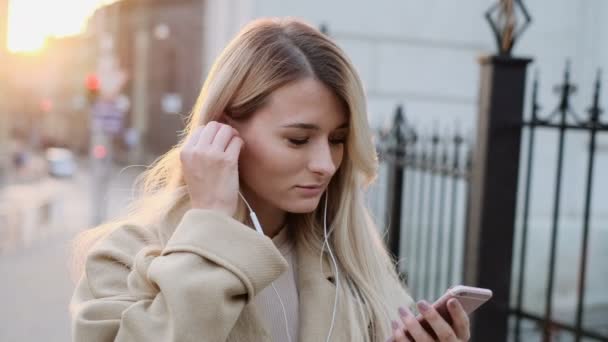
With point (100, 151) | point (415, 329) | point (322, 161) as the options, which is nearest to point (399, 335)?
point (415, 329)

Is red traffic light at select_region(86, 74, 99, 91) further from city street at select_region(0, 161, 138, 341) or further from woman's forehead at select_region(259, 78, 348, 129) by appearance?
woman's forehead at select_region(259, 78, 348, 129)

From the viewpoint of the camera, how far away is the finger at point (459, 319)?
132 centimetres

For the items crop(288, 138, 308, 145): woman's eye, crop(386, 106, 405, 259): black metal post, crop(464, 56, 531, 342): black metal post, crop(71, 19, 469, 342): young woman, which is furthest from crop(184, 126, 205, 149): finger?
crop(386, 106, 405, 259): black metal post

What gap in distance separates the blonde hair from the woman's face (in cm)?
3

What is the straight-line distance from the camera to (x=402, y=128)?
468 centimetres

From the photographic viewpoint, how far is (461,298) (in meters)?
1.32

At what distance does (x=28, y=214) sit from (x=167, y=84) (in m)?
23.6

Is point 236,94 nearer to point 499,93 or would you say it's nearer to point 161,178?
point 161,178

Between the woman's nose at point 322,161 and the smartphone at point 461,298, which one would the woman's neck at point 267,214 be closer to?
the woman's nose at point 322,161

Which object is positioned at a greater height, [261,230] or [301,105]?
[301,105]

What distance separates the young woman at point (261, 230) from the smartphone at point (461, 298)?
0.7 inches

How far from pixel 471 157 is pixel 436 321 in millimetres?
2071

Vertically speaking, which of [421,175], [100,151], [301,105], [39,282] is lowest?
[39,282]

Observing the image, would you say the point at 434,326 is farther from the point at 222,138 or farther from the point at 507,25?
the point at 507,25
